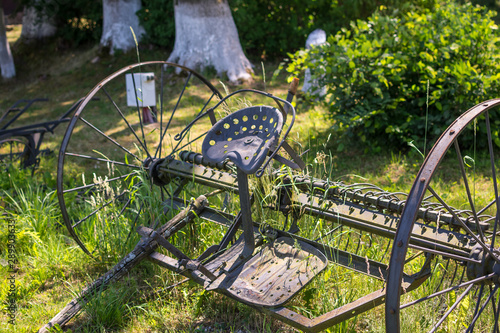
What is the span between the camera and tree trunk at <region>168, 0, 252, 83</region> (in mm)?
7332

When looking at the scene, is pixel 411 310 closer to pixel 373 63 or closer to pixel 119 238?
pixel 119 238

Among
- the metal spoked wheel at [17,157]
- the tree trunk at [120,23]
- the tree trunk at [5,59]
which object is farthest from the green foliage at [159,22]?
the metal spoked wheel at [17,157]

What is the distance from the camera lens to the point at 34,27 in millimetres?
10023

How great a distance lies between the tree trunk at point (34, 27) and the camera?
32.5ft

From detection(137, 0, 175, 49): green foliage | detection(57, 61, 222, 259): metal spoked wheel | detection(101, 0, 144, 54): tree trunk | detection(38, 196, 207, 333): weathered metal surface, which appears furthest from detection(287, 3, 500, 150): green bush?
detection(101, 0, 144, 54): tree trunk

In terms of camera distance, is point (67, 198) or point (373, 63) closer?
point (67, 198)

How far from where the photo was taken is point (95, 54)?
896 centimetres

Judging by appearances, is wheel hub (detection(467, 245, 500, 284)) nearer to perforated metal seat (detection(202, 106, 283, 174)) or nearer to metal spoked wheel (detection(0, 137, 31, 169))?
perforated metal seat (detection(202, 106, 283, 174))

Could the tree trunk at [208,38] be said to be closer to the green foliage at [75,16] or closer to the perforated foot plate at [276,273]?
the green foliage at [75,16]

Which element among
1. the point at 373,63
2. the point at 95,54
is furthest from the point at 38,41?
the point at 373,63

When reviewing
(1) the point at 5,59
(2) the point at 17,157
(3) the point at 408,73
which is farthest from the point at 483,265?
(1) the point at 5,59

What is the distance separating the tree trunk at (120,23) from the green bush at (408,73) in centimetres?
500

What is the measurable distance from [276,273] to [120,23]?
7479mm

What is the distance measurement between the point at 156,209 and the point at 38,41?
8674 millimetres
